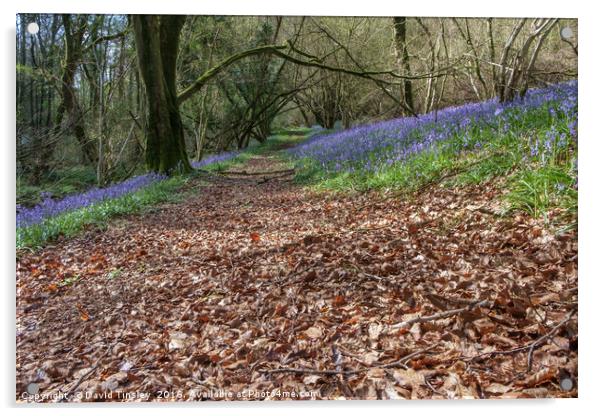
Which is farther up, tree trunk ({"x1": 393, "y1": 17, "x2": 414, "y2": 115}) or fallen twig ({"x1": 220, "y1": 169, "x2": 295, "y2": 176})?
tree trunk ({"x1": 393, "y1": 17, "x2": 414, "y2": 115})

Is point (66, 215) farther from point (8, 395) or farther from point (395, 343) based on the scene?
point (395, 343)

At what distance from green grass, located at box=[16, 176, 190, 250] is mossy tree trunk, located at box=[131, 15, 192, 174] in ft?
2.74

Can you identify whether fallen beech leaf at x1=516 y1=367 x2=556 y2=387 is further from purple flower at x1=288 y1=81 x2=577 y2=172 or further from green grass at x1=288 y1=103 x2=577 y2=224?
purple flower at x1=288 y1=81 x2=577 y2=172

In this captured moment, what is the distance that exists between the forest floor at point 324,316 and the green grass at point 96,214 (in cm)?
28

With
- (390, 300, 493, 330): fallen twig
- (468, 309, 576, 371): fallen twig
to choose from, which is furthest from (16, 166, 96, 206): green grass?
(468, 309, 576, 371): fallen twig

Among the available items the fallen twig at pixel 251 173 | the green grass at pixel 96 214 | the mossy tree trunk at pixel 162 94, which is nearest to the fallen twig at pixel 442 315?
the green grass at pixel 96 214

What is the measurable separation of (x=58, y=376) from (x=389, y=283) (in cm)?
232

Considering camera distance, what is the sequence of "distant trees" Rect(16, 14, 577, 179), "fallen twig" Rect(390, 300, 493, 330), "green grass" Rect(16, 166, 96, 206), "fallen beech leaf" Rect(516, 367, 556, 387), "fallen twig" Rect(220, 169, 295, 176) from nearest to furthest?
1. "fallen beech leaf" Rect(516, 367, 556, 387)
2. "fallen twig" Rect(390, 300, 493, 330)
3. "green grass" Rect(16, 166, 96, 206)
4. "distant trees" Rect(16, 14, 577, 179)
5. "fallen twig" Rect(220, 169, 295, 176)

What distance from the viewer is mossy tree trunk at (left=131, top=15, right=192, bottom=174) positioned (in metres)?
8.09

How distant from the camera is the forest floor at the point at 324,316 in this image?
2.34 meters

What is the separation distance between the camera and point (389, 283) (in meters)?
3.10

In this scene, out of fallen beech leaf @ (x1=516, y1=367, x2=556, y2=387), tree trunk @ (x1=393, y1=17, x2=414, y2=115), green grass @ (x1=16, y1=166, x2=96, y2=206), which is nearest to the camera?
fallen beech leaf @ (x1=516, y1=367, x2=556, y2=387)

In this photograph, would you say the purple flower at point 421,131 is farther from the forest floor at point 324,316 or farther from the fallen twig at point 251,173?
the forest floor at point 324,316

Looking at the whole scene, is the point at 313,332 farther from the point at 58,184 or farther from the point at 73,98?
the point at 73,98
